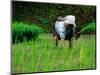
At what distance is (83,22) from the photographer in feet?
9.46

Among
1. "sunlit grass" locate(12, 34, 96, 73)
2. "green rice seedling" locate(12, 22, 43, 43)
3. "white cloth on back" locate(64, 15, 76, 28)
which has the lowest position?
"sunlit grass" locate(12, 34, 96, 73)

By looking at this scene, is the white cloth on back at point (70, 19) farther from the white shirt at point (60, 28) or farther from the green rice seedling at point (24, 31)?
the green rice seedling at point (24, 31)

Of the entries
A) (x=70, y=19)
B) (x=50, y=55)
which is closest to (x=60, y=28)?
(x=70, y=19)

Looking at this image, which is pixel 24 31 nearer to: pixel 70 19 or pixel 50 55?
pixel 50 55

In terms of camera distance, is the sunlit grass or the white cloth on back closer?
the sunlit grass

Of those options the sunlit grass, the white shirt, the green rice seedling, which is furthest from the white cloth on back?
the green rice seedling

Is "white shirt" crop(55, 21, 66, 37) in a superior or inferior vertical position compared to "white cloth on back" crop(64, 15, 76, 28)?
inferior

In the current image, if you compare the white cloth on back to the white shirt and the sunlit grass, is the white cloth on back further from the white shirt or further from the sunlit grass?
the sunlit grass

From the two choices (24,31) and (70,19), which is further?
(70,19)

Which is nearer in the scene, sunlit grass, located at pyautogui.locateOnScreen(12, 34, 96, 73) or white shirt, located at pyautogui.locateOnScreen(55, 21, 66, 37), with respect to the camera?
sunlit grass, located at pyautogui.locateOnScreen(12, 34, 96, 73)

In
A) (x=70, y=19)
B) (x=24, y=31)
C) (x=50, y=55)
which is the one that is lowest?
(x=50, y=55)

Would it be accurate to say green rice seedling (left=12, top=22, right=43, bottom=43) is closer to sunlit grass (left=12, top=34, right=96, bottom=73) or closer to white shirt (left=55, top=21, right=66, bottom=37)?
sunlit grass (left=12, top=34, right=96, bottom=73)
